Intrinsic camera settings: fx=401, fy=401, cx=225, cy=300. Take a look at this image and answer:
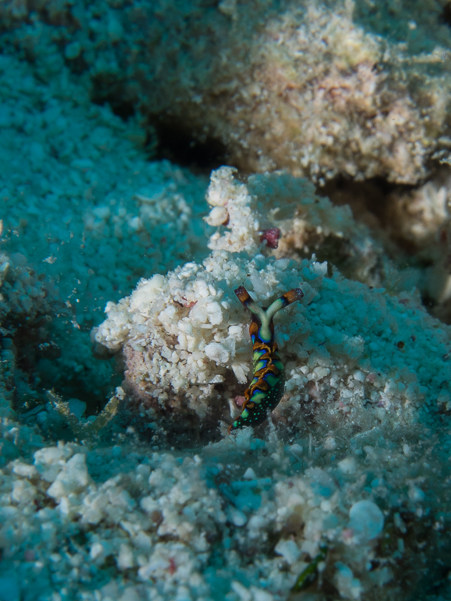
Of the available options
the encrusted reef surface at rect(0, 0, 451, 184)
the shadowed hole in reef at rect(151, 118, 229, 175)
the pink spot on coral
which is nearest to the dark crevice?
the encrusted reef surface at rect(0, 0, 451, 184)

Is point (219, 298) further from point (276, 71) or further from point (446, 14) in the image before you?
point (446, 14)

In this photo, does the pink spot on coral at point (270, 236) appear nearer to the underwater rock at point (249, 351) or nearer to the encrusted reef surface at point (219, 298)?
the encrusted reef surface at point (219, 298)

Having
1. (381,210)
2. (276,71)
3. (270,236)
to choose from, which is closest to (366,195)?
(381,210)

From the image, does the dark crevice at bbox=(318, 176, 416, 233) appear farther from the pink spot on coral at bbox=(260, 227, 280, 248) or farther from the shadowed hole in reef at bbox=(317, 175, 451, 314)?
the pink spot on coral at bbox=(260, 227, 280, 248)

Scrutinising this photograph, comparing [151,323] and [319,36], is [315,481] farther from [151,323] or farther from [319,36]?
[319,36]

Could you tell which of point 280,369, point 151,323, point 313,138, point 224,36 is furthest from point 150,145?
point 280,369
